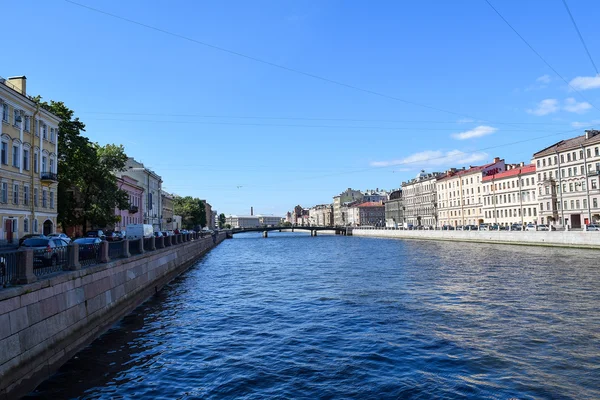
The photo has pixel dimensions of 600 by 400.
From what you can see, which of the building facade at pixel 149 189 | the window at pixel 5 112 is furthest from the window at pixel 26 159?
the building facade at pixel 149 189

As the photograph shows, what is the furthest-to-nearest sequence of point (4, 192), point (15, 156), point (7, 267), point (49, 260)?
point (15, 156) → point (4, 192) → point (49, 260) → point (7, 267)

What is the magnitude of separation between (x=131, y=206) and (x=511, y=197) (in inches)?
2643

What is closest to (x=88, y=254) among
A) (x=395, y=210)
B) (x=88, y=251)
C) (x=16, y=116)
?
(x=88, y=251)

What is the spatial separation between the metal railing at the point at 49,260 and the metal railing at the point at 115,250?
4290mm

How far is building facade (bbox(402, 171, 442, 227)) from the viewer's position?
12138 cm

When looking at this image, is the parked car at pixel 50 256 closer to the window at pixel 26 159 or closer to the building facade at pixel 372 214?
the window at pixel 26 159

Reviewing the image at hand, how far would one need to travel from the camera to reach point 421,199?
12888 cm

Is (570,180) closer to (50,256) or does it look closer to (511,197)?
(511,197)

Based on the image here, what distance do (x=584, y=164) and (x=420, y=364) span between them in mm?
66847

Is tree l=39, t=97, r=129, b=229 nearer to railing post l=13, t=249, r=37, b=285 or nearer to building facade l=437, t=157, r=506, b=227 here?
railing post l=13, t=249, r=37, b=285

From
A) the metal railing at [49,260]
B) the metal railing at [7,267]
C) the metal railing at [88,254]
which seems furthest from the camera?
the metal railing at [88,254]

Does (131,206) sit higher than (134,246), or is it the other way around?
(131,206)

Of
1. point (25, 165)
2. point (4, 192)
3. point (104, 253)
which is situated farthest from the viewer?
point (25, 165)

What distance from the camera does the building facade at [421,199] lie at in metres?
121
